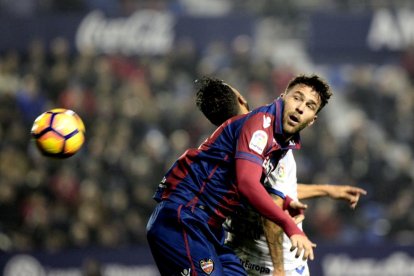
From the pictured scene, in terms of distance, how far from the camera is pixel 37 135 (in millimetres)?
6238

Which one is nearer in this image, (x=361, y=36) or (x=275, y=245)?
(x=275, y=245)

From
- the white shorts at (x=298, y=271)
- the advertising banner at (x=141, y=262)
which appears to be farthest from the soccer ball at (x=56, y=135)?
the advertising banner at (x=141, y=262)

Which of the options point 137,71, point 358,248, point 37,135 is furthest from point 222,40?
point 37,135

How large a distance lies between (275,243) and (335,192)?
616mm

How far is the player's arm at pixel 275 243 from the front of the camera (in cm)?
576

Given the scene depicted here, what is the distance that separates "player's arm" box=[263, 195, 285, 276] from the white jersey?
0.10 meters

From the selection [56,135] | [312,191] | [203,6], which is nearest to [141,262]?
[56,135]

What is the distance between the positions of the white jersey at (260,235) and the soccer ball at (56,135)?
1351 mm

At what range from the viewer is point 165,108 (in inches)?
517

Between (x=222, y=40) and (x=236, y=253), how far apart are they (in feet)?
29.9

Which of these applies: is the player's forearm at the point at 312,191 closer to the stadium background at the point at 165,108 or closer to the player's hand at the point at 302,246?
the player's hand at the point at 302,246

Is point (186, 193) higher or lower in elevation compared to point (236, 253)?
higher

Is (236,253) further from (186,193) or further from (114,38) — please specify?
(114,38)

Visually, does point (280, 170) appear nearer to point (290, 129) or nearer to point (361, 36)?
point (290, 129)
